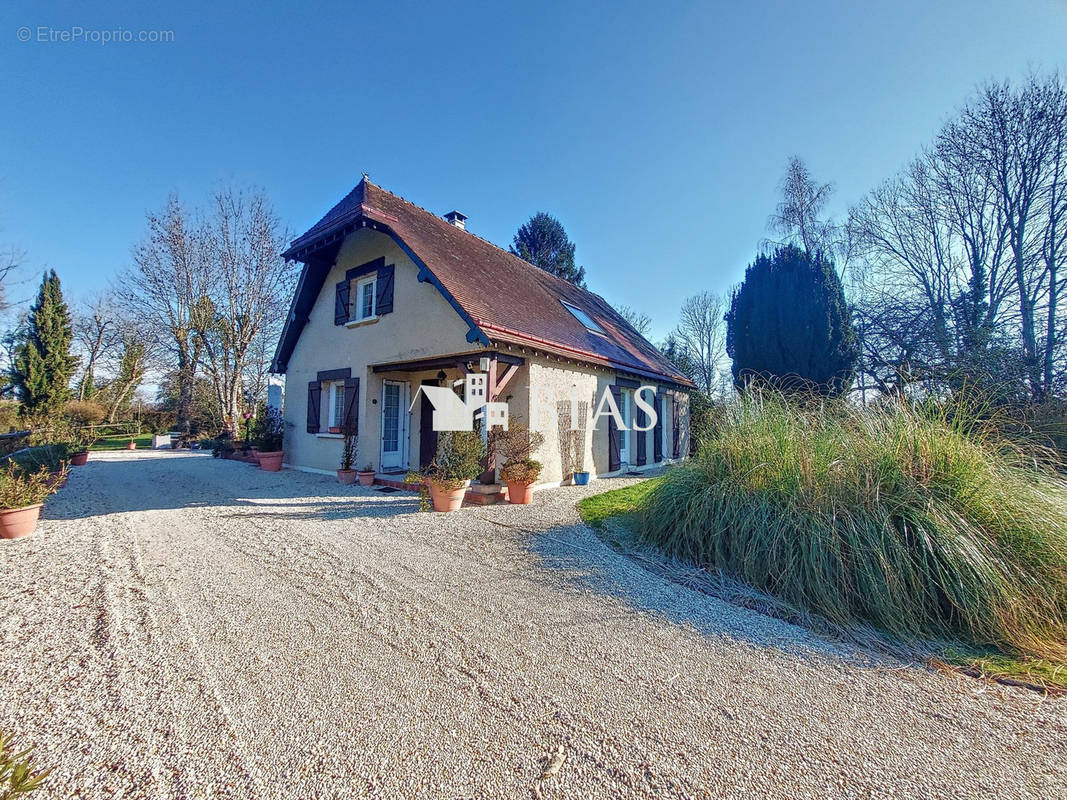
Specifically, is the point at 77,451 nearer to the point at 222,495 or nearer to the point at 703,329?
the point at 222,495

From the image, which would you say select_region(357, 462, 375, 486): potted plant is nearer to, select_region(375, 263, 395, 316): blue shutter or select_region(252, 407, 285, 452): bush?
select_region(375, 263, 395, 316): blue shutter

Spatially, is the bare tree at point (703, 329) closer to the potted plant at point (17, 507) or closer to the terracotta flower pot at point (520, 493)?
the terracotta flower pot at point (520, 493)

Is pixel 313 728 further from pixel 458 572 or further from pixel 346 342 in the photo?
pixel 346 342

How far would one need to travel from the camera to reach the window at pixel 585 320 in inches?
458

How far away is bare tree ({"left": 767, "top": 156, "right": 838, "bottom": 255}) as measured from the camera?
47.6 ft

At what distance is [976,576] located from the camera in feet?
10.3

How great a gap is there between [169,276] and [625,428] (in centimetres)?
1856

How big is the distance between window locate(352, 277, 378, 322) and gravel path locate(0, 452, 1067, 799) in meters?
6.56

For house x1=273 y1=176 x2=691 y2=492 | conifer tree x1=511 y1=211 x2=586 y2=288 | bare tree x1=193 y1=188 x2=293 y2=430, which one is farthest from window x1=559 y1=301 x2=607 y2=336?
bare tree x1=193 y1=188 x2=293 y2=430

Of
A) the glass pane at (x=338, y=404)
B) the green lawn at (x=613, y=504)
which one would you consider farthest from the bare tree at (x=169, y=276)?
the green lawn at (x=613, y=504)

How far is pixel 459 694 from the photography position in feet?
7.31

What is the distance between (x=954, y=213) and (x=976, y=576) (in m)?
14.3

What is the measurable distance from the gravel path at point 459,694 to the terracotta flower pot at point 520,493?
2.84 m

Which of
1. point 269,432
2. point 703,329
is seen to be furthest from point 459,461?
point 703,329
